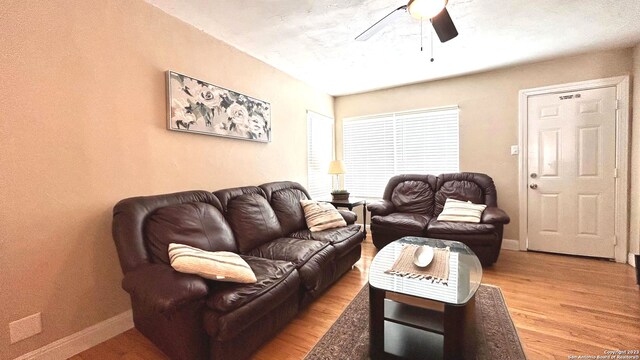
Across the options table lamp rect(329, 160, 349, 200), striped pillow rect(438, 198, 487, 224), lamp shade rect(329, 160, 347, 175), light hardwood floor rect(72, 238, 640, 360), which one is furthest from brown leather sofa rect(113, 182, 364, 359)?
lamp shade rect(329, 160, 347, 175)

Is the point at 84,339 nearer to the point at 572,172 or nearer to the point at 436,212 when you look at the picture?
the point at 436,212

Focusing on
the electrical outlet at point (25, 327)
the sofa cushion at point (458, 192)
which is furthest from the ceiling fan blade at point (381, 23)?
the electrical outlet at point (25, 327)

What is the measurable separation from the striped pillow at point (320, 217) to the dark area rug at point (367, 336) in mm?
874

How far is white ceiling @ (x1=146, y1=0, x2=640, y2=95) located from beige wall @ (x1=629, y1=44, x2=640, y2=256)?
1.13 feet

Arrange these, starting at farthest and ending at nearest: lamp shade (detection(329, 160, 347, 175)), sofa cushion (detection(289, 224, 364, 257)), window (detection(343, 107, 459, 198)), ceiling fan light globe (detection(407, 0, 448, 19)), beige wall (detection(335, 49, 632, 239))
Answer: lamp shade (detection(329, 160, 347, 175)) < window (detection(343, 107, 459, 198)) < beige wall (detection(335, 49, 632, 239)) < sofa cushion (detection(289, 224, 364, 257)) < ceiling fan light globe (detection(407, 0, 448, 19))

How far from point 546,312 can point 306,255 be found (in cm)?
195

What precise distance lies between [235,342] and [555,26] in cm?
375

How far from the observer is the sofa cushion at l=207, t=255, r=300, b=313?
1.42 metres

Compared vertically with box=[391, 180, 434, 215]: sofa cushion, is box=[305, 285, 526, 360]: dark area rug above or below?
below

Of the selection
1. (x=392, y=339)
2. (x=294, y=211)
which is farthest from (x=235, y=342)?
(x=294, y=211)

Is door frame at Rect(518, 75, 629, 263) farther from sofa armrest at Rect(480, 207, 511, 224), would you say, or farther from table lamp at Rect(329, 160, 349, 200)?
table lamp at Rect(329, 160, 349, 200)

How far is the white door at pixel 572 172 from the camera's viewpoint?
308 cm

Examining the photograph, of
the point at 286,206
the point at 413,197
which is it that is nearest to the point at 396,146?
the point at 413,197

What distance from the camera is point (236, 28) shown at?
95.7 inches
